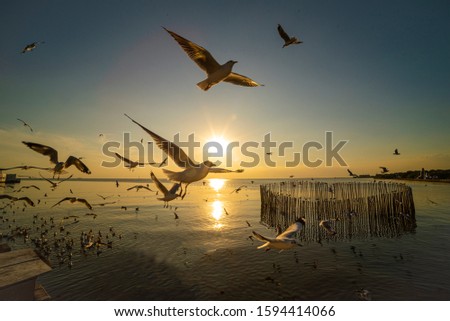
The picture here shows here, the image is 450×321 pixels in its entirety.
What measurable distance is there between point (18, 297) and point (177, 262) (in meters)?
9.05

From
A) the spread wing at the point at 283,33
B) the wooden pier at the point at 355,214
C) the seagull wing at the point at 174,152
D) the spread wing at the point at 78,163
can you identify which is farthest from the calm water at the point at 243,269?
the spread wing at the point at 283,33

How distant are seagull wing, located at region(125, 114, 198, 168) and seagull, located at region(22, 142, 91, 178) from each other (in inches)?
112

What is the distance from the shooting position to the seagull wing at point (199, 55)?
445cm

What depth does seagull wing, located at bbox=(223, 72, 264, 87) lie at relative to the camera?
555 centimetres

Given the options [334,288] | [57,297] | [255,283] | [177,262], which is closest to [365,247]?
[334,288]

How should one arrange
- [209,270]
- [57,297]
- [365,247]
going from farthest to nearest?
[365,247] → [209,270] → [57,297]

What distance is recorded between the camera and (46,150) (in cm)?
555

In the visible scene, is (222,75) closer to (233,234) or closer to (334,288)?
(334,288)

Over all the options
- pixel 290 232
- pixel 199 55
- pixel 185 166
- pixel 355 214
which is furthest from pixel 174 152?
pixel 355 214

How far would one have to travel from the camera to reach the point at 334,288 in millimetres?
9414

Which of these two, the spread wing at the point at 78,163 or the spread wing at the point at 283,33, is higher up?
the spread wing at the point at 283,33

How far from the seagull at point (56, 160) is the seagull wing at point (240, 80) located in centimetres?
398

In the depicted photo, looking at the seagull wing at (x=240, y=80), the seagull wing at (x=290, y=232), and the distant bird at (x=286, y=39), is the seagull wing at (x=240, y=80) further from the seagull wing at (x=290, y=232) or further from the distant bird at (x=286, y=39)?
the seagull wing at (x=290, y=232)

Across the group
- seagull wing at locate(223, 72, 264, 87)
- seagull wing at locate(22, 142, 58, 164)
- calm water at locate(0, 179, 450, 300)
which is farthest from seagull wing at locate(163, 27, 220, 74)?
calm water at locate(0, 179, 450, 300)
